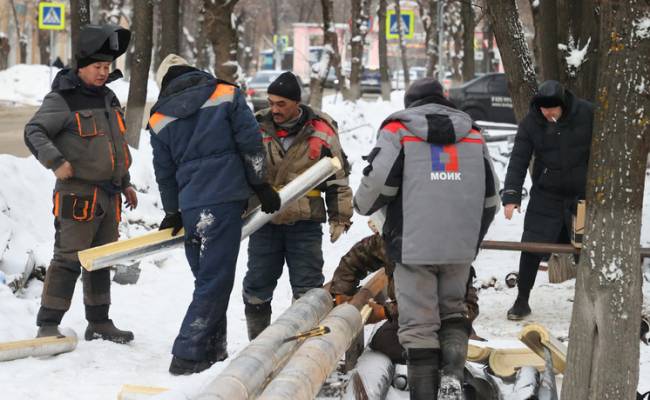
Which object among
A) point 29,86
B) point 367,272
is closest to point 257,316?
point 367,272

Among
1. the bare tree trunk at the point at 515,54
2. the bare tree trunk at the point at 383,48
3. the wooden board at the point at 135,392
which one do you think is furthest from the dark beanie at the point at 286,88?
the bare tree trunk at the point at 383,48

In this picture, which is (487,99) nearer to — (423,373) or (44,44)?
(423,373)

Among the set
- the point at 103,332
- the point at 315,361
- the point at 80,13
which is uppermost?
the point at 80,13

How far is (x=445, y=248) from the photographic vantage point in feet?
15.8

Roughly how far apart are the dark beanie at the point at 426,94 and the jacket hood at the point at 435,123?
0.08m

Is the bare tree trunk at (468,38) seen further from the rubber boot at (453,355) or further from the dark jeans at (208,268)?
the rubber boot at (453,355)

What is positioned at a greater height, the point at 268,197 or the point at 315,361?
the point at 268,197

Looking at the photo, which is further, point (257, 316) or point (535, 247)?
point (535, 247)

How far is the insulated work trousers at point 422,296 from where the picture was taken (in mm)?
4949

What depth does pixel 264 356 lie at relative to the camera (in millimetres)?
4574

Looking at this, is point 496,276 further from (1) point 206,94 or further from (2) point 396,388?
(1) point 206,94

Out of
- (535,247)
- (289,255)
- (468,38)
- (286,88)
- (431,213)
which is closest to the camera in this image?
(431,213)

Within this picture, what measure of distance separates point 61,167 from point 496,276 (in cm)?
461

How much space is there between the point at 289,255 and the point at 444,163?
165 cm
